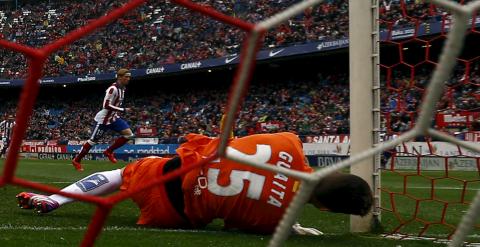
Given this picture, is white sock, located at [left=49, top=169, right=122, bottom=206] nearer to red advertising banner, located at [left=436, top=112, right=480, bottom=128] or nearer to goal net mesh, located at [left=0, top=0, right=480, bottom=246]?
goal net mesh, located at [left=0, top=0, right=480, bottom=246]

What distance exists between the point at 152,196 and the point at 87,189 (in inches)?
21.7

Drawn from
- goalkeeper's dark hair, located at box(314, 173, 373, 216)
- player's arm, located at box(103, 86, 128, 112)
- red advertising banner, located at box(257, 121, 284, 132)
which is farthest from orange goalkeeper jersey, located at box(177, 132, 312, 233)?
red advertising banner, located at box(257, 121, 284, 132)

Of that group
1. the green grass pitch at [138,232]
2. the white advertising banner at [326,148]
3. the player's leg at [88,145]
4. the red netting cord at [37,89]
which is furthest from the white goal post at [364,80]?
the white advertising banner at [326,148]

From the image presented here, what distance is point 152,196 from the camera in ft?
12.3

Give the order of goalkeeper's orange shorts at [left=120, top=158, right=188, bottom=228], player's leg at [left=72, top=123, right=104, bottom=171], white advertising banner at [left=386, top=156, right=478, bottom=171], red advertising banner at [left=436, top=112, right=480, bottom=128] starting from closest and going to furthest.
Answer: goalkeeper's orange shorts at [left=120, top=158, right=188, bottom=228] → red advertising banner at [left=436, top=112, right=480, bottom=128] → white advertising banner at [left=386, top=156, right=478, bottom=171] → player's leg at [left=72, top=123, right=104, bottom=171]

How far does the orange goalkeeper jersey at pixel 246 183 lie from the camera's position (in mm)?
3334

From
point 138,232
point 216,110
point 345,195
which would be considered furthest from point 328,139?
point 345,195

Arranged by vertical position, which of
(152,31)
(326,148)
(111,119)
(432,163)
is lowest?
(432,163)

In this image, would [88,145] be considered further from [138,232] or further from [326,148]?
[326,148]

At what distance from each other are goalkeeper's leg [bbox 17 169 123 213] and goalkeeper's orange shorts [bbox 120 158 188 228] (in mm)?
80

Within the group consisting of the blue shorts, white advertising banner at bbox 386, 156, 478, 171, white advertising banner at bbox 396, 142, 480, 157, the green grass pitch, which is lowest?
the green grass pitch

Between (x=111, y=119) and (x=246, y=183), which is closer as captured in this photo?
(x=246, y=183)

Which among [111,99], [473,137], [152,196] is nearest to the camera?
[473,137]

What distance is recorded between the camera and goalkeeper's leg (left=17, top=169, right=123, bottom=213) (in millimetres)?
4055
